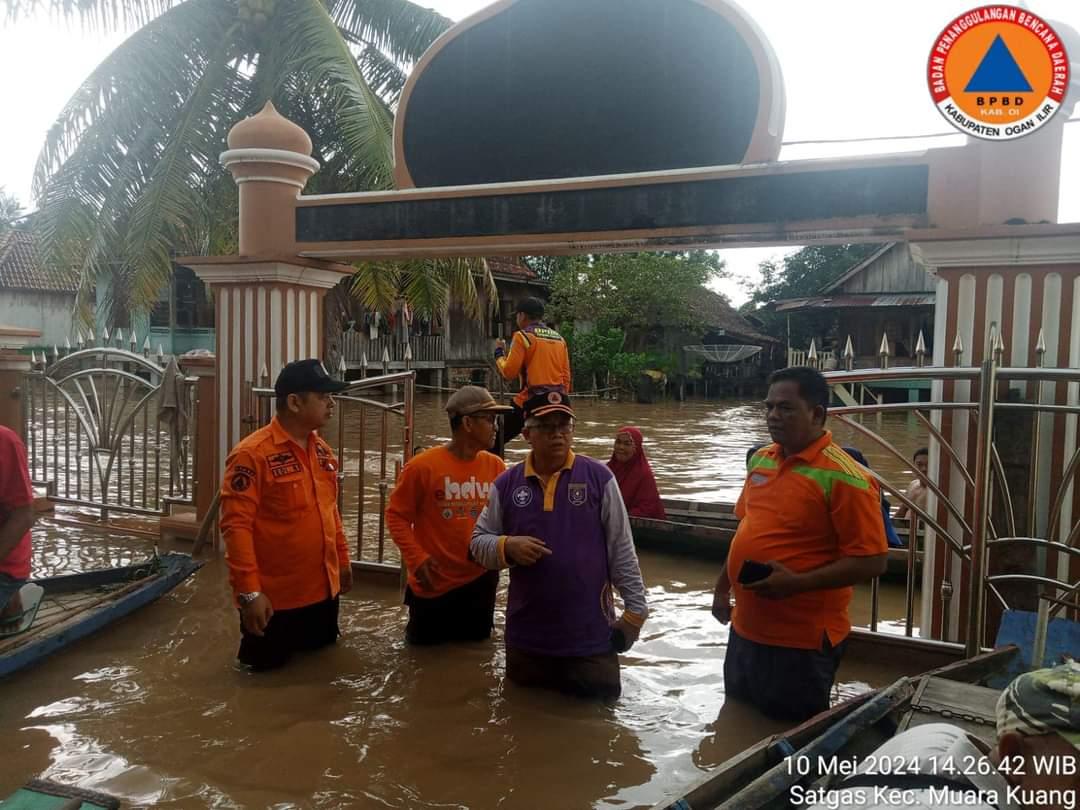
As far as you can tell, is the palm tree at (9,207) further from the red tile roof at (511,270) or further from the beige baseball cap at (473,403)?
the beige baseball cap at (473,403)

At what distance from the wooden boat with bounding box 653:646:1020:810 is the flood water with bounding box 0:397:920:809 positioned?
818 millimetres

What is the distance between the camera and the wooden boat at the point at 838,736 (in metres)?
2.43

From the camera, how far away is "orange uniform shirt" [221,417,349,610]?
13.8ft

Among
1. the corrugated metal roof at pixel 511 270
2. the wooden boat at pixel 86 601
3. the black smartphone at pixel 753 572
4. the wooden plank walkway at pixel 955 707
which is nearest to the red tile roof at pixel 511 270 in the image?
the corrugated metal roof at pixel 511 270

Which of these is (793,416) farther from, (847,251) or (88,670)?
(847,251)

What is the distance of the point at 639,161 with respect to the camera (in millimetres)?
5785

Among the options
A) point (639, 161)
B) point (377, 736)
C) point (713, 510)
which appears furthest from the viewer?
point (713, 510)

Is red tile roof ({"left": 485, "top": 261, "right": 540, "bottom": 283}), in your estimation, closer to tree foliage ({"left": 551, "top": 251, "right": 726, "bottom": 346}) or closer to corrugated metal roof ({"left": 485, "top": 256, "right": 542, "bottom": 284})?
corrugated metal roof ({"left": 485, "top": 256, "right": 542, "bottom": 284})

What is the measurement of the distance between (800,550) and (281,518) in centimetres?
260

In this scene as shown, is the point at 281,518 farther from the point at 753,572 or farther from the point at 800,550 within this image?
the point at 800,550

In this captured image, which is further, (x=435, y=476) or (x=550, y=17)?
(x=550, y=17)

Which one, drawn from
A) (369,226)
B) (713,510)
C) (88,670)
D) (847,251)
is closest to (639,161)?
(369,226)

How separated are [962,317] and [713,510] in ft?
13.3

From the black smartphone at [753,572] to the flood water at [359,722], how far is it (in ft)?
2.66
